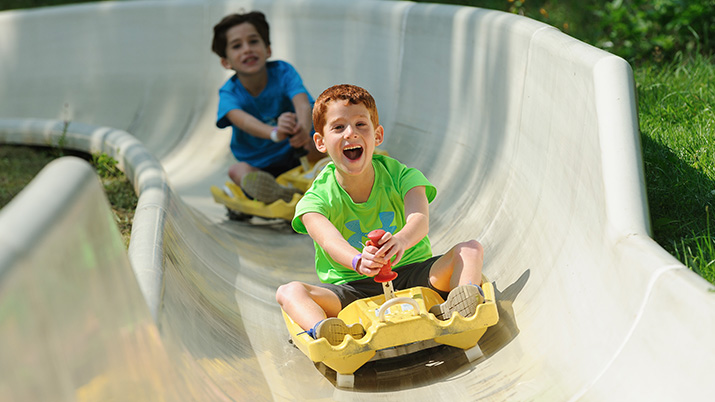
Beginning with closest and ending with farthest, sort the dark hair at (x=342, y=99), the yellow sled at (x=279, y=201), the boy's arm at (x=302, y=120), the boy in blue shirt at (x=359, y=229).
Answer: the boy in blue shirt at (x=359, y=229) → the dark hair at (x=342, y=99) → the yellow sled at (x=279, y=201) → the boy's arm at (x=302, y=120)

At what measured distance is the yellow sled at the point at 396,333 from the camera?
7.68ft

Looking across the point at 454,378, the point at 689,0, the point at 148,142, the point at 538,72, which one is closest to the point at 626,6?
the point at 689,0

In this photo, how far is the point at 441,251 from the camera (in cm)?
348

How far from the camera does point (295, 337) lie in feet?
8.18

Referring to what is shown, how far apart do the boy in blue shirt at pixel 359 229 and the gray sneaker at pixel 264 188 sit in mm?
1282

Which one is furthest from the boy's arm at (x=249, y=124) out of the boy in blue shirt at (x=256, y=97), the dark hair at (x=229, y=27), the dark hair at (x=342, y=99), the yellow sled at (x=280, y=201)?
the dark hair at (x=342, y=99)

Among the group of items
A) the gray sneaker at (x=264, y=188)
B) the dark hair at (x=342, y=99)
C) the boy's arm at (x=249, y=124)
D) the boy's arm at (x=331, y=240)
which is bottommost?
the gray sneaker at (x=264, y=188)

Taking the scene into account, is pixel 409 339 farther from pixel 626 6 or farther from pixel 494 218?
pixel 626 6

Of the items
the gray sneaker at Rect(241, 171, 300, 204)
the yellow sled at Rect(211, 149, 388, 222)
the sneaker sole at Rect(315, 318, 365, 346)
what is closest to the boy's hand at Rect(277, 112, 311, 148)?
the yellow sled at Rect(211, 149, 388, 222)

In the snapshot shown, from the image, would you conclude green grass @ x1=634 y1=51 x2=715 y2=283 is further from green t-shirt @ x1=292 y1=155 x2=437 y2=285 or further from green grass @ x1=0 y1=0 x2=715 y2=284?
green t-shirt @ x1=292 y1=155 x2=437 y2=285

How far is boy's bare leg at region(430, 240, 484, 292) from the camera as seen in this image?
254cm

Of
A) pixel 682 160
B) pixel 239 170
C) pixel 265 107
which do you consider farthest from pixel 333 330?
pixel 265 107

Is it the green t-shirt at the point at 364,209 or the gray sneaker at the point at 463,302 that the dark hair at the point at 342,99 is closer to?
the green t-shirt at the point at 364,209

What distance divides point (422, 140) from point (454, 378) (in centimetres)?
244
